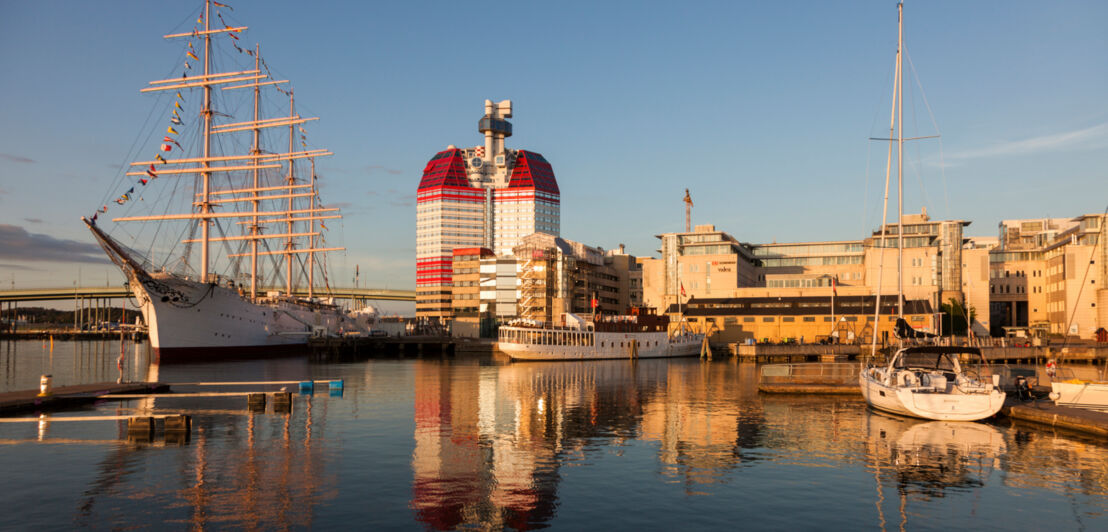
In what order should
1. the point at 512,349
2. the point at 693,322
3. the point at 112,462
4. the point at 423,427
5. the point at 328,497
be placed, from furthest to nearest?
the point at 693,322, the point at 512,349, the point at 423,427, the point at 112,462, the point at 328,497

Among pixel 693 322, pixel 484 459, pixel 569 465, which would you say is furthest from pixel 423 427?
pixel 693 322

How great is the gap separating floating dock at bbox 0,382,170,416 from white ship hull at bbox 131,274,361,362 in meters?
49.4

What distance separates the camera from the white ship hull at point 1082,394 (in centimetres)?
3809

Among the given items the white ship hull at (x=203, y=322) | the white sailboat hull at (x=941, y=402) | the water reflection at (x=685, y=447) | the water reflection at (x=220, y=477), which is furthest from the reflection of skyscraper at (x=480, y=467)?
the white ship hull at (x=203, y=322)

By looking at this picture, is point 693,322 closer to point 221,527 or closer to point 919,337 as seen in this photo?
point 919,337

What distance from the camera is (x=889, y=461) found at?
28.6m

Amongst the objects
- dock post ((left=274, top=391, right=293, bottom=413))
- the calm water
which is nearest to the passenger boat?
the calm water

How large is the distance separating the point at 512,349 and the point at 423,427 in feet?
217

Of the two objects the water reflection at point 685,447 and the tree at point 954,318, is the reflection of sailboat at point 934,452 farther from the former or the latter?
the tree at point 954,318

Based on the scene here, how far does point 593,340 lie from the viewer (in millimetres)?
106250

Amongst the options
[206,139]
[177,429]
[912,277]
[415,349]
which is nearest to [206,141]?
[206,139]

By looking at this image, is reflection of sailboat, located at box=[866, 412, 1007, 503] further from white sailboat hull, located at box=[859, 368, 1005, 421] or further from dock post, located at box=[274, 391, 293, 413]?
dock post, located at box=[274, 391, 293, 413]

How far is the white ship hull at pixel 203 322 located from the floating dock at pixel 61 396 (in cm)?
4935

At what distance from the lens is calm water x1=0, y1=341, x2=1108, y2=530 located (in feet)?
67.9
